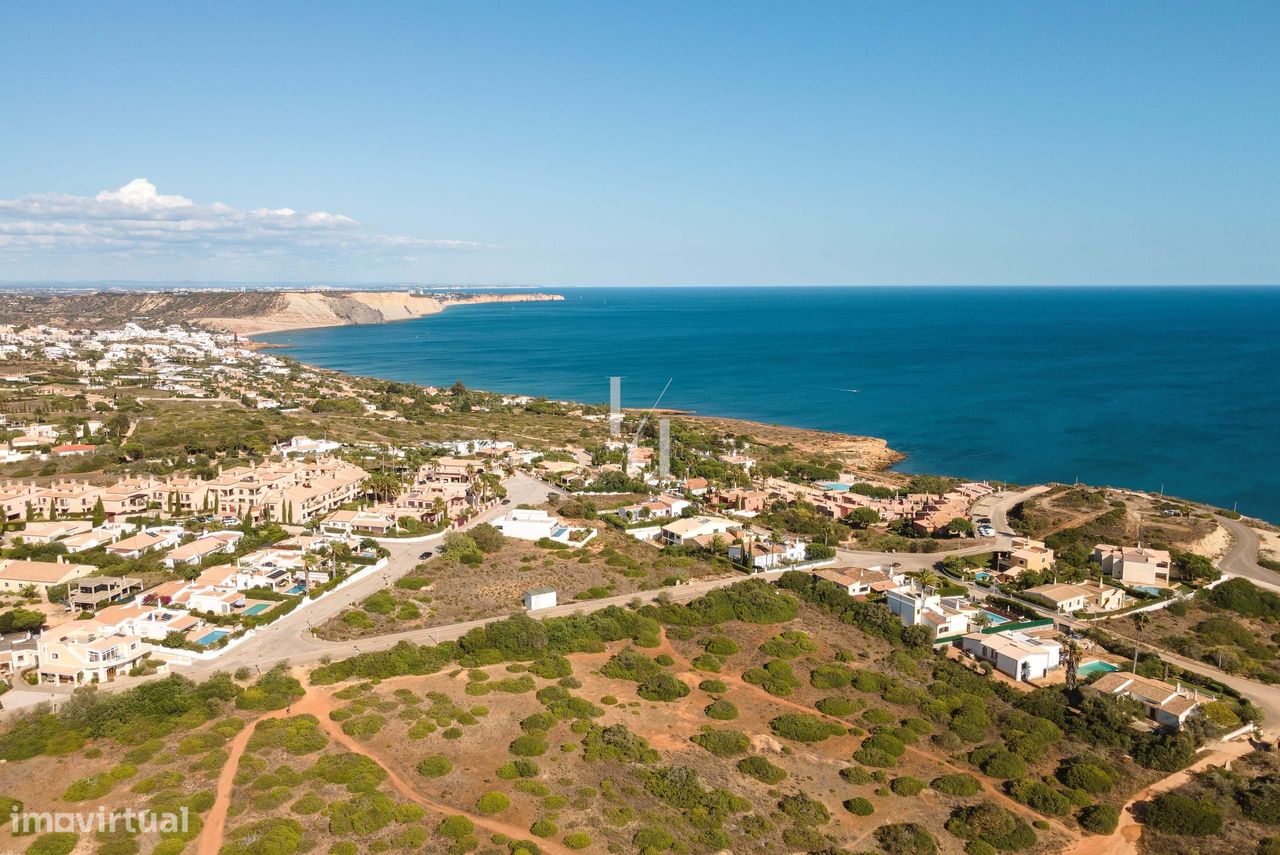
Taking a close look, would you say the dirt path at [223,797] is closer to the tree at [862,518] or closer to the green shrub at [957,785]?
the green shrub at [957,785]

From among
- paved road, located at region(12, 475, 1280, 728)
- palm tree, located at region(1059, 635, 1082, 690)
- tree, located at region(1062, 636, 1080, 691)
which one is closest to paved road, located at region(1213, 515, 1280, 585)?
paved road, located at region(12, 475, 1280, 728)

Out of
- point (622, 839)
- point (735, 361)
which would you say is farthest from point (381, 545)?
point (735, 361)

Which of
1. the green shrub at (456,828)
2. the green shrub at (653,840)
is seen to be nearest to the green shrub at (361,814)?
the green shrub at (456,828)

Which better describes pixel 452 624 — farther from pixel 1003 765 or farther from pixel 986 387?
pixel 986 387

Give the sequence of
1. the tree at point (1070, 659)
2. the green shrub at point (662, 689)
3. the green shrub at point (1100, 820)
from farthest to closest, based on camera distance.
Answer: the tree at point (1070, 659) → the green shrub at point (662, 689) → the green shrub at point (1100, 820)

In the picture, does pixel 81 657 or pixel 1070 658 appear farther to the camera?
pixel 1070 658

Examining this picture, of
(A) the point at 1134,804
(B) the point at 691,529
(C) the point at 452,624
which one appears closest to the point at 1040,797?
(A) the point at 1134,804

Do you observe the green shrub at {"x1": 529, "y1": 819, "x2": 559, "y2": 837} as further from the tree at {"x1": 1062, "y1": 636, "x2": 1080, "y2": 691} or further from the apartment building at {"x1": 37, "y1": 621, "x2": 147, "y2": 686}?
the tree at {"x1": 1062, "y1": 636, "x2": 1080, "y2": 691}
